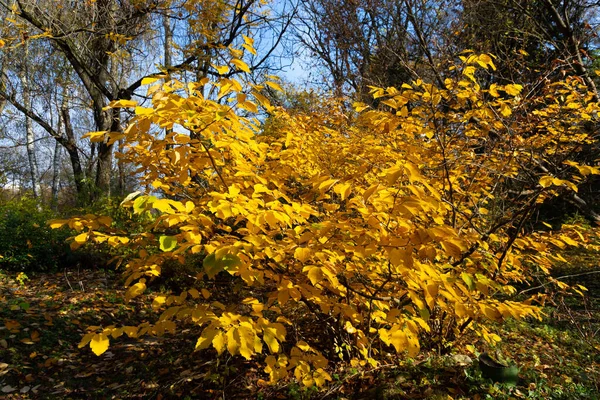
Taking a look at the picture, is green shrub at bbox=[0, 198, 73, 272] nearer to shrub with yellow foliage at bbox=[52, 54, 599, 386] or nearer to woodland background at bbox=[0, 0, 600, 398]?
woodland background at bbox=[0, 0, 600, 398]

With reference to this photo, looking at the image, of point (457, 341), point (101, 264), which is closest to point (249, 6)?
point (101, 264)

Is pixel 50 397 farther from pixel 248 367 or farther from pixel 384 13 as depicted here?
pixel 384 13

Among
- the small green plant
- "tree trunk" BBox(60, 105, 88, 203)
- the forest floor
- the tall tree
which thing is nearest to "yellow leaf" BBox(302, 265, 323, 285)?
the forest floor

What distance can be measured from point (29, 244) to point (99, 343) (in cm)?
520

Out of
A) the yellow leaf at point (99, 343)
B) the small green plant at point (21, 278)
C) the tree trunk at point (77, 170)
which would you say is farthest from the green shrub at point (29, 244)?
the yellow leaf at point (99, 343)

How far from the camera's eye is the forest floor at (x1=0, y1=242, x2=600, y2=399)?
2492mm

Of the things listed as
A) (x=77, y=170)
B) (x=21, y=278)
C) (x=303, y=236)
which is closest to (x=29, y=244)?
(x=21, y=278)

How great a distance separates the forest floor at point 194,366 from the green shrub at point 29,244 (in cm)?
88

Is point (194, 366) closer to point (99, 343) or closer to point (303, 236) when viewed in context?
point (99, 343)

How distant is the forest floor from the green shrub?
880 mm

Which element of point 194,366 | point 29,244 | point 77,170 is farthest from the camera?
point 77,170

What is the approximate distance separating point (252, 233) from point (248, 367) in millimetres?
1930

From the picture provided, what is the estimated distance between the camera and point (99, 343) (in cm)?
141

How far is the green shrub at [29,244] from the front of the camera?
17.5 ft
